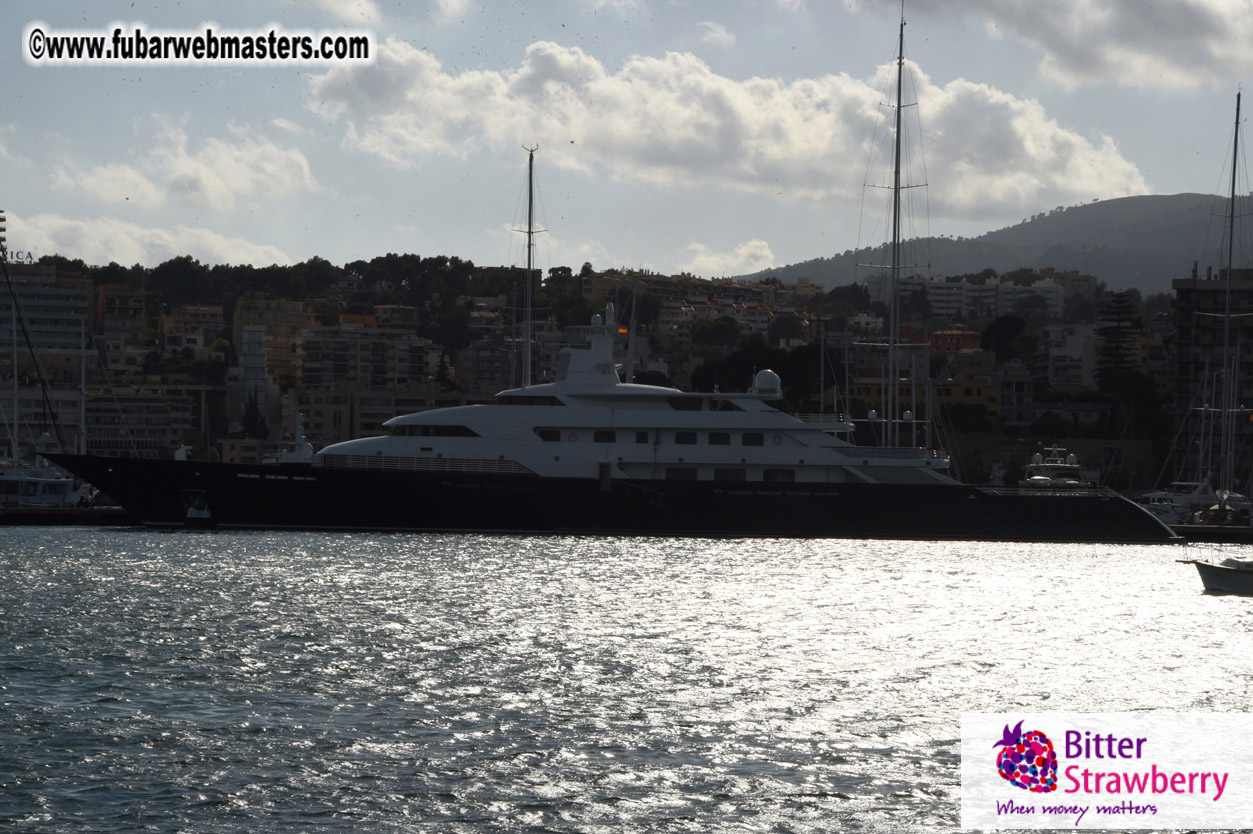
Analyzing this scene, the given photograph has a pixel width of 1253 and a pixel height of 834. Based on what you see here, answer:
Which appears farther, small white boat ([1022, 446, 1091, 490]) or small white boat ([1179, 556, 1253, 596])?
small white boat ([1022, 446, 1091, 490])

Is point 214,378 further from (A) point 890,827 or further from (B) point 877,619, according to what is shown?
(A) point 890,827

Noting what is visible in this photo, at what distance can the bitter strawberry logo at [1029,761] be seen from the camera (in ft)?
46.6

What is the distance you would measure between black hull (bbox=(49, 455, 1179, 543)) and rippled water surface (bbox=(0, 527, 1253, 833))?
503 centimetres

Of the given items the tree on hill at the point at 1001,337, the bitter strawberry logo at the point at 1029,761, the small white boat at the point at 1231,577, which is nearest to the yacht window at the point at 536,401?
the small white boat at the point at 1231,577

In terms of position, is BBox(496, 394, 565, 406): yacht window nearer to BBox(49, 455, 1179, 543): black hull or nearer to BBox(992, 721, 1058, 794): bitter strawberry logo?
BBox(49, 455, 1179, 543): black hull

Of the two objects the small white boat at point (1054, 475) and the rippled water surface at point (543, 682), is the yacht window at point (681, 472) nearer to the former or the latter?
the rippled water surface at point (543, 682)

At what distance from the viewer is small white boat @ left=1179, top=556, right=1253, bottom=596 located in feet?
101

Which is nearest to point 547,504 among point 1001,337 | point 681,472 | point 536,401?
point 536,401

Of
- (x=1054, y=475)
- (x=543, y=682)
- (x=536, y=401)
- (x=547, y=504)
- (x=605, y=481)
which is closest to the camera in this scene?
(x=543, y=682)

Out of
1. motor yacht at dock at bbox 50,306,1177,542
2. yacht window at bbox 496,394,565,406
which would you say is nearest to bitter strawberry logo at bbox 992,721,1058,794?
motor yacht at dock at bbox 50,306,1177,542

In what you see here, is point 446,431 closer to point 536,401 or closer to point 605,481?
point 536,401

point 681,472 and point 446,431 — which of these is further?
point 681,472

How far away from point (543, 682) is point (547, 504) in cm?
2223

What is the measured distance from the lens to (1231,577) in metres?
30.9
